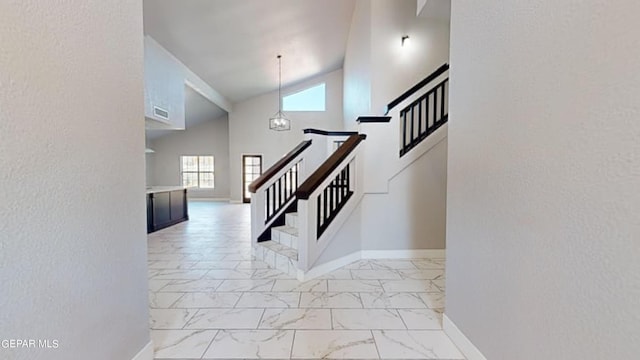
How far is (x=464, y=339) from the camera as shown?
6.23ft

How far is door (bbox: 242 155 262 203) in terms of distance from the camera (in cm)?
1066

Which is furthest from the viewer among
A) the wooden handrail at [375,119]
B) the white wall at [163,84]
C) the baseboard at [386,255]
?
the white wall at [163,84]

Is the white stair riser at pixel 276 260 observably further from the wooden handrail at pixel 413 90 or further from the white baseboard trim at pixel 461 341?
the wooden handrail at pixel 413 90

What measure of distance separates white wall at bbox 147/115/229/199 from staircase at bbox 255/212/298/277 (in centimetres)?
771

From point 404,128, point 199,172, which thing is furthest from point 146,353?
point 199,172

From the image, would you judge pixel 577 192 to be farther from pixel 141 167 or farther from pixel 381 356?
pixel 141 167

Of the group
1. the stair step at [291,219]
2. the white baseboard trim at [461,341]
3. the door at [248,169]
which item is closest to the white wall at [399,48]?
the stair step at [291,219]

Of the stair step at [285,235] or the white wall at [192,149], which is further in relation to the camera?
the white wall at [192,149]

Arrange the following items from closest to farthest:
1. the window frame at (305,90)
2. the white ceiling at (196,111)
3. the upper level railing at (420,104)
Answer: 1. the upper level railing at (420,104)
2. the white ceiling at (196,111)
3. the window frame at (305,90)

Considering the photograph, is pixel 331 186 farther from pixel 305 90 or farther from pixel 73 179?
pixel 305 90

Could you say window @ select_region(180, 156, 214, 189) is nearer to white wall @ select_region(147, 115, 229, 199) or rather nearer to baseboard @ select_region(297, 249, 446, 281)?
white wall @ select_region(147, 115, 229, 199)

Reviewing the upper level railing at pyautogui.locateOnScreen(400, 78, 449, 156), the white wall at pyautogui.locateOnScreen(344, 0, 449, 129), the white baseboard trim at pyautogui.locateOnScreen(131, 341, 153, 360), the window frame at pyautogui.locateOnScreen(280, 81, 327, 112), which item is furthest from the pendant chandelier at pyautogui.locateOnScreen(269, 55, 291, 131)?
the white baseboard trim at pyautogui.locateOnScreen(131, 341, 153, 360)

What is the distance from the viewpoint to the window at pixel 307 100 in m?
10.3

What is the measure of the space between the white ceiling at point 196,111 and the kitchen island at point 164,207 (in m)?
2.67
